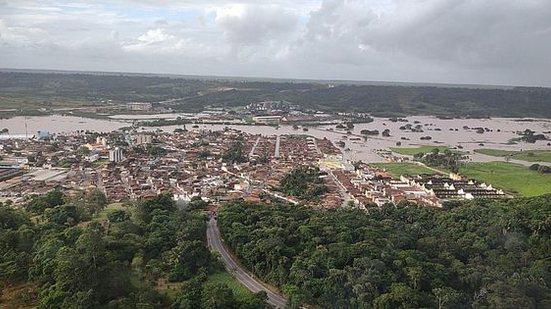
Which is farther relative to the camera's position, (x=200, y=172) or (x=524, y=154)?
(x=524, y=154)

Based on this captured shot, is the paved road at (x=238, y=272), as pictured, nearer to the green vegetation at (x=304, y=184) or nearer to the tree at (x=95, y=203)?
the tree at (x=95, y=203)

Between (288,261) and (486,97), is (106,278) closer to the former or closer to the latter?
(288,261)

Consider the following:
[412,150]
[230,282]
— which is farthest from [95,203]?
[412,150]

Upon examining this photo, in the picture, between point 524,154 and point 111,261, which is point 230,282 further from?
point 524,154

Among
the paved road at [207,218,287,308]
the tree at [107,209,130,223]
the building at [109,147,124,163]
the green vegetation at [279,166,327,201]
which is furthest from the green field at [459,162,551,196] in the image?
the building at [109,147,124,163]

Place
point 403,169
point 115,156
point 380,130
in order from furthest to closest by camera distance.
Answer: point 380,130 < point 403,169 < point 115,156

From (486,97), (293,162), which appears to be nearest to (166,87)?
(486,97)
